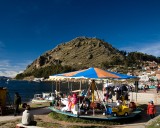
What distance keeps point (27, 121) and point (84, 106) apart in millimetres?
8379

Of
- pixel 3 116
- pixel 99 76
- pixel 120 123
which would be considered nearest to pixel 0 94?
pixel 3 116

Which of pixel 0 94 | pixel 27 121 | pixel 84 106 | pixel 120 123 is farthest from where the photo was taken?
pixel 0 94

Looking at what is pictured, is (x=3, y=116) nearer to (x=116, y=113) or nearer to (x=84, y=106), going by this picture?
(x=84, y=106)

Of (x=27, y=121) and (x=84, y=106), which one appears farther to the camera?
(x=84, y=106)

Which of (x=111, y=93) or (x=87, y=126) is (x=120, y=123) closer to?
(x=87, y=126)

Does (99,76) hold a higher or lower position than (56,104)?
higher

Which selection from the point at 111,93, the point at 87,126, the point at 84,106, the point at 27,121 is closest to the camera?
the point at 27,121

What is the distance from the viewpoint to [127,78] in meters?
22.9

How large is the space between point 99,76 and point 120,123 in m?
3.65

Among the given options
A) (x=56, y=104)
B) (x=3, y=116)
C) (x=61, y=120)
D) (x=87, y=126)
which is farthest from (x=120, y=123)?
(x=3, y=116)

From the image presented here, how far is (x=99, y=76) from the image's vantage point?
21.0m

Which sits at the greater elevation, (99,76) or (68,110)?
(99,76)

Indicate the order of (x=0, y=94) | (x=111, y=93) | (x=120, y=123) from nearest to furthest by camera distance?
(x=120, y=123)
(x=0, y=94)
(x=111, y=93)

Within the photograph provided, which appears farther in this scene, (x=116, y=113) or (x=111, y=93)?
(x=111, y=93)
